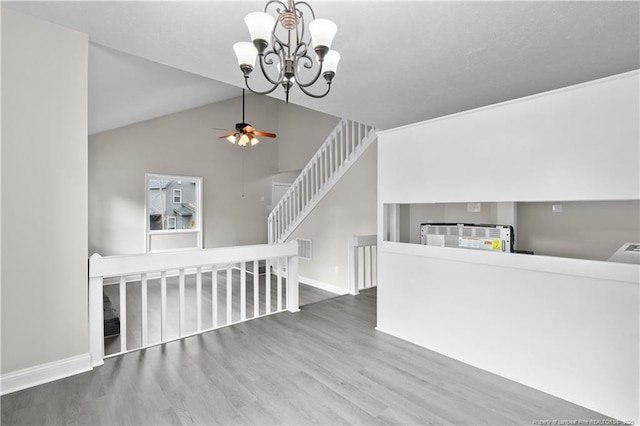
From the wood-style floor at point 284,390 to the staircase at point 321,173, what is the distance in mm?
3071

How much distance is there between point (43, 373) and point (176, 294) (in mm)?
2969

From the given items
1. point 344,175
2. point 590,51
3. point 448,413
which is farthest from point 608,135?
point 344,175

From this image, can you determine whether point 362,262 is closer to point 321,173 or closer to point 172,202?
point 321,173

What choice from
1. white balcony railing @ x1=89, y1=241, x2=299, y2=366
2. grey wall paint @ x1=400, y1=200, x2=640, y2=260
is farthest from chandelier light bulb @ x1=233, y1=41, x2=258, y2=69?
grey wall paint @ x1=400, y1=200, x2=640, y2=260

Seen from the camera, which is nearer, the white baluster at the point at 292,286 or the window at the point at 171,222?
the white baluster at the point at 292,286

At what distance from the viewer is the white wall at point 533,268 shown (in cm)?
195

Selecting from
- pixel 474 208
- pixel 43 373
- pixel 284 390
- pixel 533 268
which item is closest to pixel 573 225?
pixel 474 208

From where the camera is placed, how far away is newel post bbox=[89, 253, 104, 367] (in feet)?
8.28

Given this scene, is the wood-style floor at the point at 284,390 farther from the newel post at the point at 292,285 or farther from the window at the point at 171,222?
the window at the point at 171,222

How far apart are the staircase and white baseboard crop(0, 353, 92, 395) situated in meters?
4.13

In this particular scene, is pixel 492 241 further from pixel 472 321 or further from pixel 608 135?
pixel 608 135

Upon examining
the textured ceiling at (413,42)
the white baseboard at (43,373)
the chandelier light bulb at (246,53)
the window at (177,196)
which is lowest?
the white baseboard at (43,373)

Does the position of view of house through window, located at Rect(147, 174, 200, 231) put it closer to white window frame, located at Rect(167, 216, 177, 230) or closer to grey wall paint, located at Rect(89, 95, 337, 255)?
white window frame, located at Rect(167, 216, 177, 230)

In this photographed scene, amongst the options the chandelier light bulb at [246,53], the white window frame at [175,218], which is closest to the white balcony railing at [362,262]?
the chandelier light bulb at [246,53]
